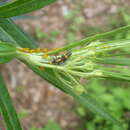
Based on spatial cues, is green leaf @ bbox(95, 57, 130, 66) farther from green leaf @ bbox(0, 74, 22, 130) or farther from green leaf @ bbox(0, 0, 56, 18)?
green leaf @ bbox(0, 74, 22, 130)

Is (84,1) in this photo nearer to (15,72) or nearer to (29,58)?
(15,72)

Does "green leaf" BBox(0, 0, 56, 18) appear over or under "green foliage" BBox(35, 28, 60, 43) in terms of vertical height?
under

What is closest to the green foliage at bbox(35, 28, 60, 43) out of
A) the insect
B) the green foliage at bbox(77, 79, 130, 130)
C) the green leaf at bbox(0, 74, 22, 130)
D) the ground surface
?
the ground surface

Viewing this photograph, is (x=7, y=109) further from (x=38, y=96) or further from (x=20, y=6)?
(x=38, y=96)

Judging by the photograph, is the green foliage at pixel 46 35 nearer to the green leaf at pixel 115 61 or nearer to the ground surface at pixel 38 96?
the ground surface at pixel 38 96

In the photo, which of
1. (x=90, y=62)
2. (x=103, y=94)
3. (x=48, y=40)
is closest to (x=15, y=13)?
(x=90, y=62)

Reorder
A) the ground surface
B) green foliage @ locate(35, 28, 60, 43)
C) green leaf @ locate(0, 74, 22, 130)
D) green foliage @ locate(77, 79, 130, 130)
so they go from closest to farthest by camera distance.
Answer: green leaf @ locate(0, 74, 22, 130)
green foliage @ locate(77, 79, 130, 130)
the ground surface
green foliage @ locate(35, 28, 60, 43)

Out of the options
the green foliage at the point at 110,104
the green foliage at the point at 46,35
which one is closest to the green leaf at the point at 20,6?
the green foliage at the point at 110,104
